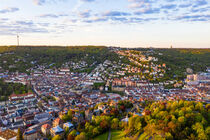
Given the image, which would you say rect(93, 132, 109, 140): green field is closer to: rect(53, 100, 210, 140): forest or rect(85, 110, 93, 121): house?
rect(53, 100, 210, 140): forest

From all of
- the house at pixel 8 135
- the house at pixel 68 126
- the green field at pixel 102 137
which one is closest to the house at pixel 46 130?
the house at pixel 68 126

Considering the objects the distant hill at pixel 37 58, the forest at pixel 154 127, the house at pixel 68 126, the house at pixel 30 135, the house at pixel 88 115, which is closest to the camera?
the forest at pixel 154 127

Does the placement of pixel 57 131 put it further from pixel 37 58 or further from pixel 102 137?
pixel 37 58

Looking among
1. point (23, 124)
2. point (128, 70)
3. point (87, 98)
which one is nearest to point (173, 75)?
point (128, 70)

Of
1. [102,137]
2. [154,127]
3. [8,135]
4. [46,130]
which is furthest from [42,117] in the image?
[154,127]

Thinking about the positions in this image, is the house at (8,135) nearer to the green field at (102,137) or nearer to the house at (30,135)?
the house at (30,135)

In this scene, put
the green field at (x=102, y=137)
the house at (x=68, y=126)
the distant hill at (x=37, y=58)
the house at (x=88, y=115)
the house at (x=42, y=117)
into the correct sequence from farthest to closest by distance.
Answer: the distant hill at (x=37, y=58) → the house at (x=42, y=117) → the house at (x=88, y=115) → the house at (x=68, y=126) → the green field at (x=102, y=137)

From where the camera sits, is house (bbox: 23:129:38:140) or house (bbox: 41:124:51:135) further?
house (bbox: 41:124:51:135)

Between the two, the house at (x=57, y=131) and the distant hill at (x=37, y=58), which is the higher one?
the distant hill at (x=37, y=58)

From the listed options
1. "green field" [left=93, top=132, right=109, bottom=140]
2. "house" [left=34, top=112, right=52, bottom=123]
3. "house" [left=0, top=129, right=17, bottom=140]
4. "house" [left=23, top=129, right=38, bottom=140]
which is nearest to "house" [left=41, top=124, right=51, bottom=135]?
"house" [left=23, top=129, right=38, bottom=140]

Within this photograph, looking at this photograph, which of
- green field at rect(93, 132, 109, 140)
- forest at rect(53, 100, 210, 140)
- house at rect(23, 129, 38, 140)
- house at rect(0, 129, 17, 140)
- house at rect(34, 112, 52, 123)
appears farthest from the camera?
house at rect(34, 112, 52, 123)

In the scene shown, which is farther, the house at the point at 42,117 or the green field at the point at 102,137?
the house at the point at 42,117
